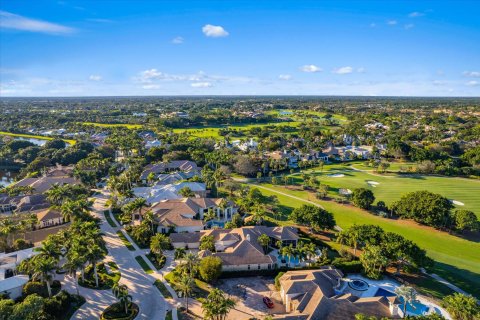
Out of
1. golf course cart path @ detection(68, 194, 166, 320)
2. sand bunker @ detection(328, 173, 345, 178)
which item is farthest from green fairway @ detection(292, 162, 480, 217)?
golf course cart path @ detection(68, 194, 166, 320)

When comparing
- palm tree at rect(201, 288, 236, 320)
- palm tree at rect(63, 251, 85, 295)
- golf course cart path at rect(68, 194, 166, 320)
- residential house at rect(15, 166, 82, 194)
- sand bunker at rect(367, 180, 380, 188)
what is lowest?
golf course cart path at rect(68, 194, 166, 320)

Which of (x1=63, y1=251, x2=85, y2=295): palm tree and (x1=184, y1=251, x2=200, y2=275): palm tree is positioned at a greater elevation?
(x1=63, y1=251, x2=85, y2=295): palm tree

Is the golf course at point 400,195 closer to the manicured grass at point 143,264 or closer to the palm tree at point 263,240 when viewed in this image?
the palm tree at point 263,240

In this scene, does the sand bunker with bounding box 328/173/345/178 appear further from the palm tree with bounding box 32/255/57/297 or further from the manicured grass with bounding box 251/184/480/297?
the palm tree with bounding box 32/255/57/297

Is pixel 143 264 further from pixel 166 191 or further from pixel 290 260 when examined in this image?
pixel 166 191

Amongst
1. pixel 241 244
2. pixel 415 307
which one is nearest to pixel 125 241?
pixel 241 244

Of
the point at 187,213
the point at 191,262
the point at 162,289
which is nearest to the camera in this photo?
the point at 162,289
